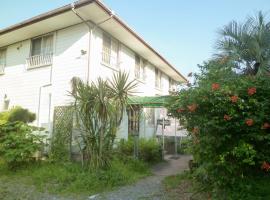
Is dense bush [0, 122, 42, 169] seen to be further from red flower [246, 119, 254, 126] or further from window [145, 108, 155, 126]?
window [145, 108, 155, 126]

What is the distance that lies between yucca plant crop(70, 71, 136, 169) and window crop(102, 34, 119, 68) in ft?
13.5

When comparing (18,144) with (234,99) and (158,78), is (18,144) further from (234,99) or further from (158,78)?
(158,78)

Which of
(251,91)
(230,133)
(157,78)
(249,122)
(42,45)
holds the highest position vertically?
(42,45)

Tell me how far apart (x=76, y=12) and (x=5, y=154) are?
20.4ft

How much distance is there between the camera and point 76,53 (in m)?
13.2

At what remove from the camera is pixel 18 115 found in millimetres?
13672

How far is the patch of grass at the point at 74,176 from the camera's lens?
8.61 meters

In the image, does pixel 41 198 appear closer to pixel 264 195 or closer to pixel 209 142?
pixel 209 142

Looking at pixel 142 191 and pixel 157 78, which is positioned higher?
pixel 157 78

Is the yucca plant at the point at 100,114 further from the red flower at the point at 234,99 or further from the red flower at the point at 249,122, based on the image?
the red flower at the point at 249,122

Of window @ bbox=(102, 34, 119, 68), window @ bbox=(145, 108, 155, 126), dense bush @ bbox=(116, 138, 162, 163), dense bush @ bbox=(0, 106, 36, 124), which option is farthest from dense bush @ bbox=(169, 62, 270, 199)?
window @ bbox=(145, 108, 155, 126)

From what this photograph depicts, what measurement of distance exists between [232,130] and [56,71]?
31.9ft

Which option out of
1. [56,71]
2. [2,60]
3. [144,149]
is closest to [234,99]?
[144,149]

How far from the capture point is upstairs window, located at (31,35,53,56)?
1462cm
